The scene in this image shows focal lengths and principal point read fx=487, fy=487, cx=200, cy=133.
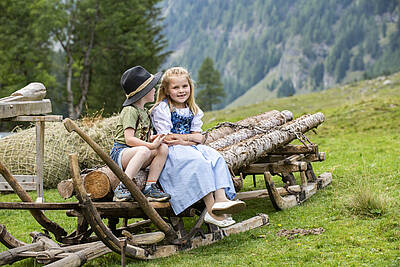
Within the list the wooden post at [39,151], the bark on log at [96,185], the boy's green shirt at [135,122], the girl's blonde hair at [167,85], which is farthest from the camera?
the wooden post at [39,151]

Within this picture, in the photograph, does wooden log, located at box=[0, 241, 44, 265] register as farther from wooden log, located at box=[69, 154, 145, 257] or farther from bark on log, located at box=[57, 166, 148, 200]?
wooden log, located at box=[69, 154, 145, 257]

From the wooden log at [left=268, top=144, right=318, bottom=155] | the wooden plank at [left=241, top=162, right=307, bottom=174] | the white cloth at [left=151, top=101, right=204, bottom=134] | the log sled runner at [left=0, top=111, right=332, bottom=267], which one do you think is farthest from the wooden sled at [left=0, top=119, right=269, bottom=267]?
the wooden log at [left=268, top=144, right=318, bottom=155]

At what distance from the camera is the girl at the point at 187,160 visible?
618cm

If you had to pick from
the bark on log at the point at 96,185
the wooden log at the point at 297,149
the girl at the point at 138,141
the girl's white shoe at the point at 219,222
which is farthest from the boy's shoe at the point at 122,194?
the wooden log at the point at 297,149

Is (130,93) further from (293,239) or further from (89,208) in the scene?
(293,239)

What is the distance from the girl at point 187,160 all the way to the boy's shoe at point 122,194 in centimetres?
59

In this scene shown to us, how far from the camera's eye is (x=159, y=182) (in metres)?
6.39

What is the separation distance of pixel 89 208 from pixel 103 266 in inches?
50.4

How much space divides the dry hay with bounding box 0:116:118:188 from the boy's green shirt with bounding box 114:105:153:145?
7.80 metres

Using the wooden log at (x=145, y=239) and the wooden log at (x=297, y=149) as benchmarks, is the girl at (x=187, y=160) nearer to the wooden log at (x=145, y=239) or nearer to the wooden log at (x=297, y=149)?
the wooden log at (x=145, y=239)

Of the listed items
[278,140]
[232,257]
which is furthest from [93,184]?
[278,140]

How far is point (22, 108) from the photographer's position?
22.1 feet

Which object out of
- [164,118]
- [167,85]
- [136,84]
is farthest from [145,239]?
[167,85]

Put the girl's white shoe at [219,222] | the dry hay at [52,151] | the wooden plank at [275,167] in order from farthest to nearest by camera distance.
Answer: the dry hay at [52,151]
the wooden plank at [275,167]
the girl's white shoe at [219,222]
